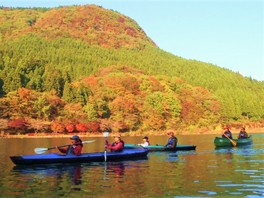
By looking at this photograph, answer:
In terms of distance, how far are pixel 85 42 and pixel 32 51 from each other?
130 feet

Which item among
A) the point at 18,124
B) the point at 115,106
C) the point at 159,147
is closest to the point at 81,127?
the point at 18,124

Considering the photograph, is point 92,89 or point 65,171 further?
point 92,89

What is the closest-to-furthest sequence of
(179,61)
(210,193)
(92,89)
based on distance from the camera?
(210,193) < (92,89) < (179,61)

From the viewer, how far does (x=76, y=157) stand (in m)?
25.9

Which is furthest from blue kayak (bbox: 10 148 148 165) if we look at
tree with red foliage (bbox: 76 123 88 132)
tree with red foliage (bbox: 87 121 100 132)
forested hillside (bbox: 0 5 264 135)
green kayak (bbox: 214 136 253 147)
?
tree with red foliage (bbox: 87 121 100 132)

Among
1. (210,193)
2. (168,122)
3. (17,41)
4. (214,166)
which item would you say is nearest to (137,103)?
(168,122)

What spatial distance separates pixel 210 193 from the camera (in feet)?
53.2

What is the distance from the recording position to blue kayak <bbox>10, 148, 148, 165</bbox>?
2442 centimetres

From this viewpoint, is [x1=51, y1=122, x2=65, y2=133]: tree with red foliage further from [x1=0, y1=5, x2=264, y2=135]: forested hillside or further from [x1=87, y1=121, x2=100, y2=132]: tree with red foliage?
[x1=87, y1=121, x2=100, y2=132]: tree with red foliage

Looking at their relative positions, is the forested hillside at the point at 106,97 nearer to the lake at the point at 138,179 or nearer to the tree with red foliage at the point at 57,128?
the tree with red foliage at the point at 57,128

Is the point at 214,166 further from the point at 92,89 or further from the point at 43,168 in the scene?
the point at 92,89

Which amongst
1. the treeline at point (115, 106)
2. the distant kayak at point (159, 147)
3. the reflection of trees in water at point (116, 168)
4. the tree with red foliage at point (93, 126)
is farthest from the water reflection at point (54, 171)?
the tree with red foliage at point (93, 126)

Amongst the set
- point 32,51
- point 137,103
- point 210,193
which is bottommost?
point 210,193

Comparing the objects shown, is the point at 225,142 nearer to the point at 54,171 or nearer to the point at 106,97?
the point at 54,171
